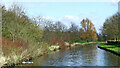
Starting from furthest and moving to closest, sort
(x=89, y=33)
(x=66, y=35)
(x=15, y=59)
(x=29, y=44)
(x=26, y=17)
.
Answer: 1. (x=89, y=33)
2. (x=66, y=35)
3. (x=26, y=17)
4. (x=29, y=44)
5. (x=15, y=59)

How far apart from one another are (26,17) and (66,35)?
27.0m

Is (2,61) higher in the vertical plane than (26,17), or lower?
lower

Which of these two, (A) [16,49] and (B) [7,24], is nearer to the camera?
(A) [16,49]

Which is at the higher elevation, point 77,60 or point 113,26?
point 113,26

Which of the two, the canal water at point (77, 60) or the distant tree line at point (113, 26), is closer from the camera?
the canal water at point (77, 60)

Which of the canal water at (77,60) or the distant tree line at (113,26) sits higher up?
the distant tree line at (113,26)

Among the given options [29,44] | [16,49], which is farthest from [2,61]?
[29,44]

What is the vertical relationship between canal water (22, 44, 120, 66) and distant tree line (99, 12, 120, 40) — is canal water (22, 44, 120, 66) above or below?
below

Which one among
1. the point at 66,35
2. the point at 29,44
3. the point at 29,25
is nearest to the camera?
the point at 29,44

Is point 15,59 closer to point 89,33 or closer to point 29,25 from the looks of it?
point 29,25

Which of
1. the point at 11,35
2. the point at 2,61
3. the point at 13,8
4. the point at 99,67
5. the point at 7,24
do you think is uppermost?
the point at 13,8

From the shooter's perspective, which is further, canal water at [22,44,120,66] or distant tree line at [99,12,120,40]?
distant tree line at [99,12,120,40]

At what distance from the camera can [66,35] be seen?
185 feet

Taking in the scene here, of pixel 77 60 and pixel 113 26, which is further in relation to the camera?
pixel 113 26
